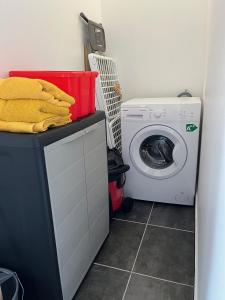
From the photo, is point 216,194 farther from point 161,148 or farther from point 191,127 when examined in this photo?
point 161,148

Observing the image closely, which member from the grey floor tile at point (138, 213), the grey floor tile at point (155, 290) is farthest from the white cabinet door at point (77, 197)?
the grey floor tile at point (138, 213)

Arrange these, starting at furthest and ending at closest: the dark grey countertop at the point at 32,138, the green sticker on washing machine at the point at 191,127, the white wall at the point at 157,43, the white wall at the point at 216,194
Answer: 1. the white wall at the point at 157,43
2. the green sticker on washing machine at the point at 191,127
3. the dark grey countertop at the point at 32,138
4. the white wall at the point at 216,194

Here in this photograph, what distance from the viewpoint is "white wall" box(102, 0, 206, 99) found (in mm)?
2096

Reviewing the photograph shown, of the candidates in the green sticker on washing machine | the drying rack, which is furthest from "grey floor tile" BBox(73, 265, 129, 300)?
the green sticker on washing machine

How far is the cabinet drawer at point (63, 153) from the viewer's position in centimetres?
94

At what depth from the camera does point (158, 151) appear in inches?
80.0

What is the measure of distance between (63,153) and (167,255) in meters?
0.98

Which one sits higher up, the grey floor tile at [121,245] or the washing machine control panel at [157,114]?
the washing machine control panel at [157,114]

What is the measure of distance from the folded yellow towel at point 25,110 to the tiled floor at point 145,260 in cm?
95

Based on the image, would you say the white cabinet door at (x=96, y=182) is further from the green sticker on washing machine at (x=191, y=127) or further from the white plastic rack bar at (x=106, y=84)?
the green sticker on washing machine at (x=191, y=127)

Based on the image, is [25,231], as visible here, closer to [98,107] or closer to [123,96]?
[98,107]

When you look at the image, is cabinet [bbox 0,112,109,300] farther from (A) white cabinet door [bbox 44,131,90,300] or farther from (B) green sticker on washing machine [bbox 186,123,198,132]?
(B) green sticker on washing machine [bbox 186,123,198,132]

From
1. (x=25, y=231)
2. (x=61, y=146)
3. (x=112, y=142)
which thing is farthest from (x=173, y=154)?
(x=25, y=231)

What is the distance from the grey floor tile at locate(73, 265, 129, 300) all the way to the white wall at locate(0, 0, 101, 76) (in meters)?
1.18
